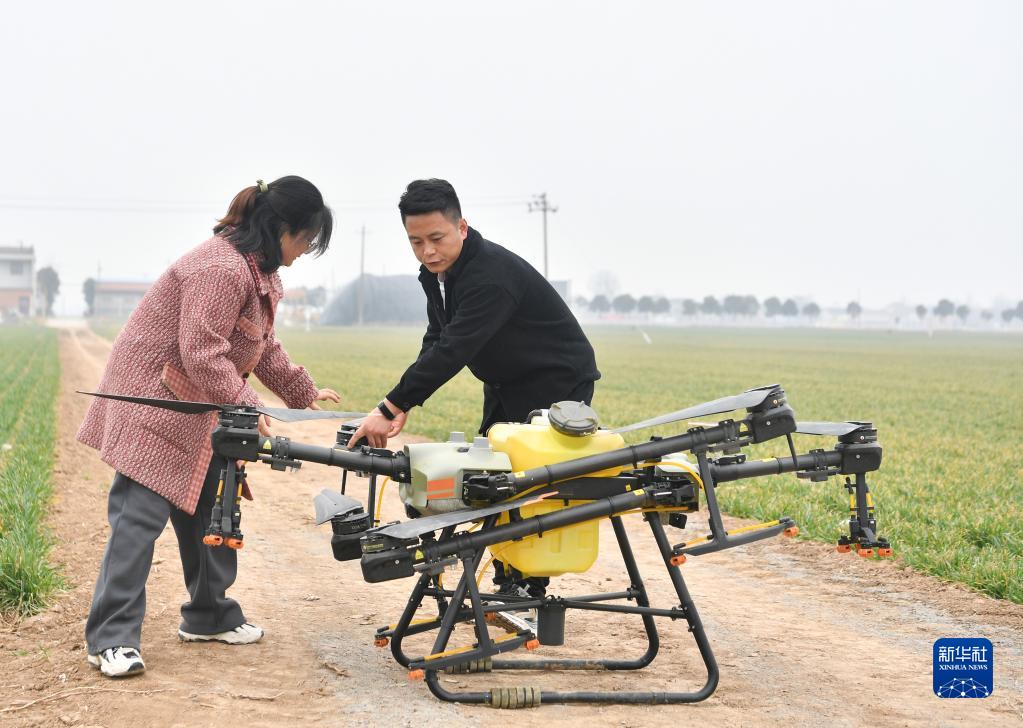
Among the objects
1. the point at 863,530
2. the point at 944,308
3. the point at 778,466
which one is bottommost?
the point at 863,530

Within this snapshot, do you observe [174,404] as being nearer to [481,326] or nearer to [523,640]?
[481,326]

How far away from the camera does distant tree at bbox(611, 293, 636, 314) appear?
191m

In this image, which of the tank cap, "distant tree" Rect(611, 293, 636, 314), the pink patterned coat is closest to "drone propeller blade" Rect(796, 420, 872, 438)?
the tank cap

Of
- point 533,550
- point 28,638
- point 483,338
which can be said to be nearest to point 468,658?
point 533,550

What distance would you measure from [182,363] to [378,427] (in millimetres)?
897

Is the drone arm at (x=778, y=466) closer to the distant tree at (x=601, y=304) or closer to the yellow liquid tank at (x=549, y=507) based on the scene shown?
the yellow liquid tank at (x=549, y=507)

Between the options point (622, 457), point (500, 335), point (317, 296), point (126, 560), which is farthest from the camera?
point (317, 296)

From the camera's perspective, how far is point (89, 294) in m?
137

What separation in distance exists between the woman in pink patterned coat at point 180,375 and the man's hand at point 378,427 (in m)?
0.48

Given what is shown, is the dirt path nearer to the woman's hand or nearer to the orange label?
the orange label

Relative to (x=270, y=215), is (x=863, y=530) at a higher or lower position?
lower

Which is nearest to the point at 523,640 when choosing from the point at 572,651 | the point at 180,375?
the point at 572,651

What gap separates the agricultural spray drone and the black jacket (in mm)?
389

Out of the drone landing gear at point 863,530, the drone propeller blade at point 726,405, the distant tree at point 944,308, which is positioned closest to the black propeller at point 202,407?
the drone propeller blade at point 726,405
